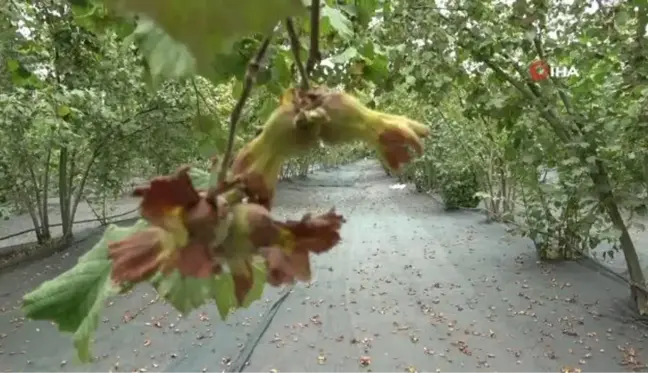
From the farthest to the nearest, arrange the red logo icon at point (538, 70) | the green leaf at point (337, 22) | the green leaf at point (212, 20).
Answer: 1. the red logo icon at point (538, 70)
2. the green leaf at point (337, 22)
3. the green leaf at point (212, 20)

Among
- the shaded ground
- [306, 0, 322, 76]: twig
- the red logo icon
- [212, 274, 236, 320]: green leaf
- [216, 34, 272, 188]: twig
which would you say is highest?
the red logo icon

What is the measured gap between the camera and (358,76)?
2.57 ft

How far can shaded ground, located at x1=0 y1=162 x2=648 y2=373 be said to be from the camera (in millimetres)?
2664

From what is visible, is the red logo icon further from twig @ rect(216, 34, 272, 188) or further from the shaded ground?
twig @ rect(216, 34, 272, 188)

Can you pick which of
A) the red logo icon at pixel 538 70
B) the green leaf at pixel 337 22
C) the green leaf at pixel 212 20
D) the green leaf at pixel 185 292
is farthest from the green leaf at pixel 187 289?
the red logo icon at pixel 538 70

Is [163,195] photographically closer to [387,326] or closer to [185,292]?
[185,292]

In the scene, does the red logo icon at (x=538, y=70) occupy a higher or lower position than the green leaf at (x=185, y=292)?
higher

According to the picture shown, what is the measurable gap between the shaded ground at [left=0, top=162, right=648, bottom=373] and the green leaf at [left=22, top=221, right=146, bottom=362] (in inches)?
73.2

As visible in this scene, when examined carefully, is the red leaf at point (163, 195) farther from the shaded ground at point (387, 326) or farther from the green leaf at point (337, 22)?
the shaded ground at point (387, 326)


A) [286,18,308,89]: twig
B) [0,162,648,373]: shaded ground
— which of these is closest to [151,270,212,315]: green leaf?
[286,18,308,89]: twig

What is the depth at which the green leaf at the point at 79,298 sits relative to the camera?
30 cm

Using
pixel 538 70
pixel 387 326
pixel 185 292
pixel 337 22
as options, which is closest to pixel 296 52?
pixel 185 292

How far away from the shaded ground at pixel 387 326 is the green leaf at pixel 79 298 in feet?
6.10

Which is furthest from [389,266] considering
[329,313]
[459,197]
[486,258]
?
[459,197]
